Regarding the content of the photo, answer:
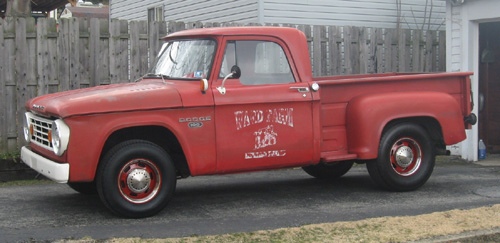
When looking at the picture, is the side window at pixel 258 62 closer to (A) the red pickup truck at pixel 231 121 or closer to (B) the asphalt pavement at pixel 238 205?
(A) the red pickup truck at pixel 231 121

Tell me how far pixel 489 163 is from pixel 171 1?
1136cm

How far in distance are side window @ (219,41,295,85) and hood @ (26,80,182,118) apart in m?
0.71

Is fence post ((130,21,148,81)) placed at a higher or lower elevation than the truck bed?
higher

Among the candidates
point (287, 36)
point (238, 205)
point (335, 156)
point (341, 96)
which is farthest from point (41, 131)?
point (341, 96)

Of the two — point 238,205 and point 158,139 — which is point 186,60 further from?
point 238,205

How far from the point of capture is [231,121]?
7.06 meters

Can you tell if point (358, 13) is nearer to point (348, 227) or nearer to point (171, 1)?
point (171, 1)

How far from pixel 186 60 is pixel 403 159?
2901 millimetres

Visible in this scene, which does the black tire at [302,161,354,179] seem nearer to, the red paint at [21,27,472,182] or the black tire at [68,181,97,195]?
the red paint at [21,27,472,182]

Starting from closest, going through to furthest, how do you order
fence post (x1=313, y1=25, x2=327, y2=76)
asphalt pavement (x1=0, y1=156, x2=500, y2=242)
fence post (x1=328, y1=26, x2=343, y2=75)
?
asphalt pavement (x1=0, y1=156, x2=500, y2=242)
fence post (x1=313, y1=25, x2=327, y2=76)
fence post (x1=328, y1=26, x2=343, y2=75)

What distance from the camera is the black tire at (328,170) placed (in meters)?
9.11

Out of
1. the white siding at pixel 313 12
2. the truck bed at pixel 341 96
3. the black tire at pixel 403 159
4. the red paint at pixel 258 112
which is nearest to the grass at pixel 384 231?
the red paint at pixel 258 112

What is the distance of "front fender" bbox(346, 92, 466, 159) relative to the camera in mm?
7734

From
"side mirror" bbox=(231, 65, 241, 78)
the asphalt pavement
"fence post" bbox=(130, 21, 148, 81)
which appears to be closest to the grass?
the asphalt pavement
